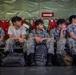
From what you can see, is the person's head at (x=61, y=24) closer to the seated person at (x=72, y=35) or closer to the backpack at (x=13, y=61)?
the seated person at (x=72, y=35)

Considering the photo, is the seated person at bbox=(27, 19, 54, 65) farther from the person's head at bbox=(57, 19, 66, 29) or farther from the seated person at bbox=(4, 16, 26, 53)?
the person's head at bbox=(57, 19, 66, 29)

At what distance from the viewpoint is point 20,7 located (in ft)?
20.5

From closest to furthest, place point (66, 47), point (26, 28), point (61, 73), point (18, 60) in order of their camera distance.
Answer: point (61, 73), point (18, 60), point (66, 47), point (26, 28)

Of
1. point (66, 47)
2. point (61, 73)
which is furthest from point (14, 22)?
point (61, 73)

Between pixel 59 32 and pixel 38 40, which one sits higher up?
pixel 59 32

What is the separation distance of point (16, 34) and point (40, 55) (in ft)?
2.61

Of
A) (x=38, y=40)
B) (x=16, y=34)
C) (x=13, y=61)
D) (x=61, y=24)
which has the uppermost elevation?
(x=61, y=24)

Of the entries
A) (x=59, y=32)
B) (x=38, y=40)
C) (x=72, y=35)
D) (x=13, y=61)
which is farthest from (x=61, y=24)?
(x=13, y=61)

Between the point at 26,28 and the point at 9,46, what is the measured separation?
847 millimetres

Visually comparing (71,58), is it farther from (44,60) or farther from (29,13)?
(29,13)

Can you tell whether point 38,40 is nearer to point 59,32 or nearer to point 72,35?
point 59,32

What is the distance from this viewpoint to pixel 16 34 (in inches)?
220

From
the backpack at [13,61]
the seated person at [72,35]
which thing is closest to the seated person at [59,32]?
the seated person at [72,35]

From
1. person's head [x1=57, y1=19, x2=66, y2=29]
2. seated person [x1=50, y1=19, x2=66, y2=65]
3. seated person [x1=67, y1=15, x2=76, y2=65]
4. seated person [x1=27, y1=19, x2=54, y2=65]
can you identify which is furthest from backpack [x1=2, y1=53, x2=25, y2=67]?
person's head [x1=57, y1=19, x2=66, y2=29]
